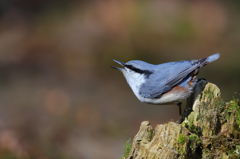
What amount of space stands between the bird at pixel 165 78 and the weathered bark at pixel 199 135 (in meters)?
0.68

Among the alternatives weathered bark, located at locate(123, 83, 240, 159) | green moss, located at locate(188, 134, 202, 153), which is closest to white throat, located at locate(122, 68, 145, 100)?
weathered bark, located at locate(123, 83, 240, 159)

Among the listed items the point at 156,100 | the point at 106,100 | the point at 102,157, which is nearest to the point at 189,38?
the point at 106,100

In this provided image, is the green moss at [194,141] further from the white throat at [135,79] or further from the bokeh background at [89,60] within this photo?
the bokeh background at [89,60]

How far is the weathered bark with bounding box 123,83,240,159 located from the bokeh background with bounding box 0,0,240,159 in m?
2.58

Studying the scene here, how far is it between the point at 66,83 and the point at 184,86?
532 centimetres

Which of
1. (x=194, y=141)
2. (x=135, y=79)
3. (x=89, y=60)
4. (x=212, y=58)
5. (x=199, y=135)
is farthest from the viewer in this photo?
(x=89, y=60)

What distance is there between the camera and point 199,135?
363 cm

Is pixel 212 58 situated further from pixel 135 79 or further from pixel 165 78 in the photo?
pixel 135 79

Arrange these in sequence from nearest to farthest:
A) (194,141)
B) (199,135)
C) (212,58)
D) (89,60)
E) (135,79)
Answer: (194,141)
(199,135)
(212,58)
(135,79)
(89,60)

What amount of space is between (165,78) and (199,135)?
113cm

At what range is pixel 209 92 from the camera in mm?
3928

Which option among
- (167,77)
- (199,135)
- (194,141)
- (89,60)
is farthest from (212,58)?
(89,60)

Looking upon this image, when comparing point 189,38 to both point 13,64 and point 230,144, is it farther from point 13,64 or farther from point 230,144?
point 230,144

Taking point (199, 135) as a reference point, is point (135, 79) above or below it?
above
